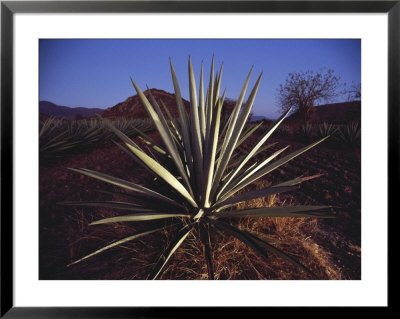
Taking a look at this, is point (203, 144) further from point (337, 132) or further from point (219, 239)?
point (337, 132)

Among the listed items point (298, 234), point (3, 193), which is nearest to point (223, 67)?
point (298, 234)

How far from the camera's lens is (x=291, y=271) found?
91 cm

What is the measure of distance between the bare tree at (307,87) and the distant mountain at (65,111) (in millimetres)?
765

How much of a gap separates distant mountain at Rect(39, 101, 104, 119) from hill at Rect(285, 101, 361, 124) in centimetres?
91

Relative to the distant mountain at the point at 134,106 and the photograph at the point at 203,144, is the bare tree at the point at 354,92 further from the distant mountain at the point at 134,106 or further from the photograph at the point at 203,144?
the distant mountain at the point at 134,106

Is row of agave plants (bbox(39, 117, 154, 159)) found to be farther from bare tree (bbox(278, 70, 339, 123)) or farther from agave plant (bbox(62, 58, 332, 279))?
bare tree (bbox(278, 70, 339, 123))

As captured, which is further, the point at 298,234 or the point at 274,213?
the point at 298,234

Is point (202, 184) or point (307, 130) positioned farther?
point (307, 130)

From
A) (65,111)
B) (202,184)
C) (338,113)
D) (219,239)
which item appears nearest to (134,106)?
(65,111)

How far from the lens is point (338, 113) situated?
917 mm
